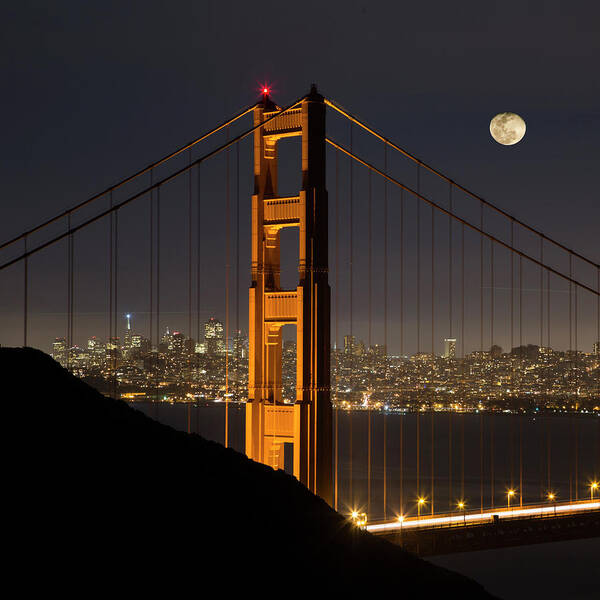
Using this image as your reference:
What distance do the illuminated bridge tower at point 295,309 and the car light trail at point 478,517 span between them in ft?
7.11

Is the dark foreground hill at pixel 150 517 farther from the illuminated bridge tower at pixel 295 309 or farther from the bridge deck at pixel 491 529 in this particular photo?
the bridge deck at pixel 491 529

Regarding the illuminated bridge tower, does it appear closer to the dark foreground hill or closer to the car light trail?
the car light trail

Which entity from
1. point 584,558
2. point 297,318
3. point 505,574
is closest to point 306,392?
point 297,318

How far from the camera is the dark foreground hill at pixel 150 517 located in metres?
10.3

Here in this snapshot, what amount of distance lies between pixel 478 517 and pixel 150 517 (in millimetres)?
18239

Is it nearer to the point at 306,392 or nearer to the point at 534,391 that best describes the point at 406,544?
the point at 306,392

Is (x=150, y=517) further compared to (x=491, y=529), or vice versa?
(x=491, y=529)

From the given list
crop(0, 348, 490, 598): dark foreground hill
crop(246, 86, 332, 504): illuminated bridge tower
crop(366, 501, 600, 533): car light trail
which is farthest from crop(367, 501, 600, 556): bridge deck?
crop(0, 348, 490, 598): dark foreground hill

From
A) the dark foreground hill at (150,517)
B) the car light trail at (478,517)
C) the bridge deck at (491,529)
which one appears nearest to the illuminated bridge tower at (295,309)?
the car light trail at (478,517)

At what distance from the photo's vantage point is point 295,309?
917 inches

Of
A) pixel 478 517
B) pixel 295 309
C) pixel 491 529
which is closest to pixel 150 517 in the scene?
pixel 295 309

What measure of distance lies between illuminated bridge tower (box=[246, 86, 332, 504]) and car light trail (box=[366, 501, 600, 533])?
7.11ft

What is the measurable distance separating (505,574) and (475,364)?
6345 cm

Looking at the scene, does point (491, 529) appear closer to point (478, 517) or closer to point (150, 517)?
point (478, 517)
